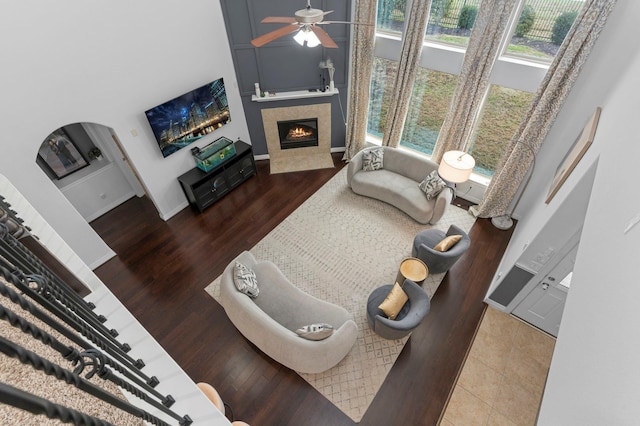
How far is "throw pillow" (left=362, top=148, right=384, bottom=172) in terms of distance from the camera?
248 inches

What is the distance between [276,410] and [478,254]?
13.0ft

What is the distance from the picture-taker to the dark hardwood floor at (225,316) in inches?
149

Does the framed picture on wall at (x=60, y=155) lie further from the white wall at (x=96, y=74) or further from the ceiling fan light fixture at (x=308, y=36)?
the ceiling fan light fixture at (x=308, y=36)

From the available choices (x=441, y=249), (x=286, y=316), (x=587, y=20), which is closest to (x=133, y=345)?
(x=286, y=316)

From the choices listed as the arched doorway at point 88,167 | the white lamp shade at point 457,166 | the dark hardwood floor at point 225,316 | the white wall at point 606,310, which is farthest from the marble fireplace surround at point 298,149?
the white wall at point 606,310

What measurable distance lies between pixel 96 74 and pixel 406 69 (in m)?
4.91

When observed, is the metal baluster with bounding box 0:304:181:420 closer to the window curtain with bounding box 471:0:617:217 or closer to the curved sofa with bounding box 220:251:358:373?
the curved sofa with bounding box 220:251:358:373

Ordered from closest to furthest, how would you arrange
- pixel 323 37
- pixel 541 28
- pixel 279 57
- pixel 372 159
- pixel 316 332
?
pixel 323 37 < pixel 316 332 < pixel 541 28 < pixel 279 57 < pixel 372 159

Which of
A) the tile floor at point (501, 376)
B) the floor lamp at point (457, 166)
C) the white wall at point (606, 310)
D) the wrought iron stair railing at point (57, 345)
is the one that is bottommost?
the tile floor at point (501, 376)

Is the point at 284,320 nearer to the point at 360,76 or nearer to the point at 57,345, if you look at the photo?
the point at 57,345

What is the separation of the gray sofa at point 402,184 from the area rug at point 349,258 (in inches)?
8.8

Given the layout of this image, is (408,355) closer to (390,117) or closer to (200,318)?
(200,318)

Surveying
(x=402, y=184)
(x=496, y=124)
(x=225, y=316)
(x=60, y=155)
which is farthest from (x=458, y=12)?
(x=60, y=155)

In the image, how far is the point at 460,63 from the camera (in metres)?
5.13
